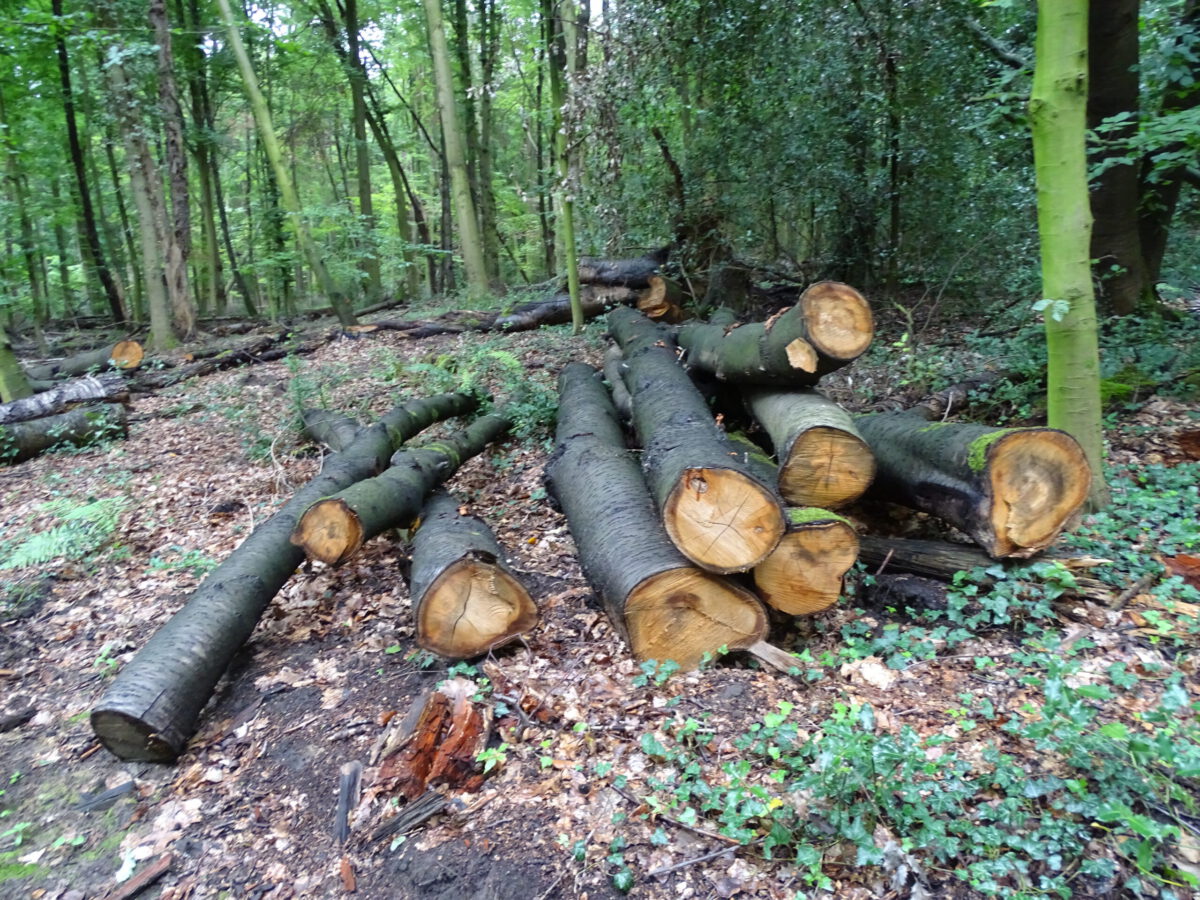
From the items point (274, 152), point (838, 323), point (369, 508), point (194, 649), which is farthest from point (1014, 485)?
point (274, 152)

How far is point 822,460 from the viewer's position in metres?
4.09

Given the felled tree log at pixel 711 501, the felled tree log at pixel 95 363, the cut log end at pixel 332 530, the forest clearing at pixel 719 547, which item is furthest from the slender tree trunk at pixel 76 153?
the felled tree log at pixel 711 501

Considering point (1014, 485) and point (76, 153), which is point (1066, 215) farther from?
point (76, 153)

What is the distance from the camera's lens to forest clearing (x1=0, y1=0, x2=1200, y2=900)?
2.65 m

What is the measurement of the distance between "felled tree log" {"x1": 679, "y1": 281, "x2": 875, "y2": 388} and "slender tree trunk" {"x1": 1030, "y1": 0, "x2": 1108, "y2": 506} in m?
1.09

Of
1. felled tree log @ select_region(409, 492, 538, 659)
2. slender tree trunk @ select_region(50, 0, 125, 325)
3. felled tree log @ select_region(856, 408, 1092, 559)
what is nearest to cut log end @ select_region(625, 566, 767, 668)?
felled tree log @ select_region(409, 492, 538, 659)

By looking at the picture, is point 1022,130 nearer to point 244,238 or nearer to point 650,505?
point 650,505

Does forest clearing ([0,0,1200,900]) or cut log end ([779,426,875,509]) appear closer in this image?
forest clearing ([0,0,1200,900])

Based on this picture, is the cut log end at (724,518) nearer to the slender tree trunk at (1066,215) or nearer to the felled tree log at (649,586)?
the felled tree log at (649,586)

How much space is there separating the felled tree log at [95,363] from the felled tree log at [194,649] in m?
9.96

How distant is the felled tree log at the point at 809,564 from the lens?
3.65 metres

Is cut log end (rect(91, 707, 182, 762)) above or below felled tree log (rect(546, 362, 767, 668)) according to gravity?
below

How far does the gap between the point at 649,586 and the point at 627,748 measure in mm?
794

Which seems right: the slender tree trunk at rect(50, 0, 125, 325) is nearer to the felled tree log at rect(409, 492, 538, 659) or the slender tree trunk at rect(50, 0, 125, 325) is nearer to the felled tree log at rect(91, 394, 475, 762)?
the felled tree log at rect(91, 394, 475, 762)
